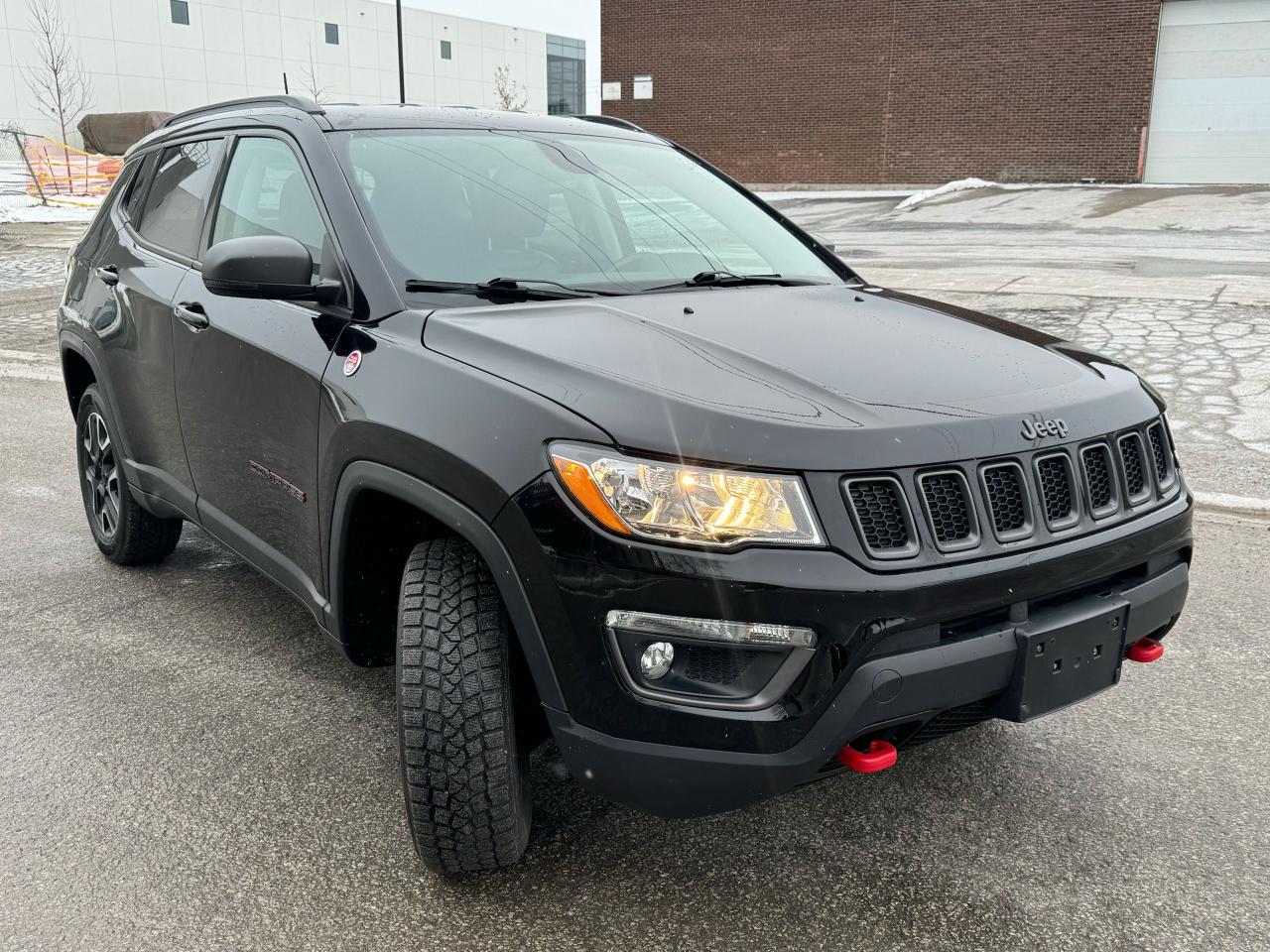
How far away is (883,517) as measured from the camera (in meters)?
1.99

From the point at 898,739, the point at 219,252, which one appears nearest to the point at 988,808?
the point at 898,739

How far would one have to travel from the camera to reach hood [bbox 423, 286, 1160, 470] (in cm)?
199

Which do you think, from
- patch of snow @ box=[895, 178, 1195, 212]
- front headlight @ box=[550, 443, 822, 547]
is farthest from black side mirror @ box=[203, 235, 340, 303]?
patch of snow @ box=[895, 178, 1195, 212]

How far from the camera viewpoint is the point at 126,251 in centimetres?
400

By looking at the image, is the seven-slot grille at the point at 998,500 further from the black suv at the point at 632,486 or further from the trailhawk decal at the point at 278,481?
the trailhawk decal at the point at 278,481

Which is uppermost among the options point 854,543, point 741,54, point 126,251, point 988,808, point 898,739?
point 741,54

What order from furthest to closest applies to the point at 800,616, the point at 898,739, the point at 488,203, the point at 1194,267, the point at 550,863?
the point at 1194,267 → the point at 488,203 → the point at 550,863 → the point at 898,739 → the point at 800,616

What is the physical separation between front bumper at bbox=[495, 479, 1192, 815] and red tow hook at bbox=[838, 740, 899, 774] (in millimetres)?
37

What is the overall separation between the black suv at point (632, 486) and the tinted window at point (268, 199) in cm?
2

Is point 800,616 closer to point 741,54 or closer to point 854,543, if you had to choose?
point 854,543

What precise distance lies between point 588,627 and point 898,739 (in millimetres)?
653

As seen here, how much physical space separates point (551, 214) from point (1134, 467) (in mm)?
1685

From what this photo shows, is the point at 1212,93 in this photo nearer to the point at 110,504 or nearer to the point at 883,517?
the point at 110,504

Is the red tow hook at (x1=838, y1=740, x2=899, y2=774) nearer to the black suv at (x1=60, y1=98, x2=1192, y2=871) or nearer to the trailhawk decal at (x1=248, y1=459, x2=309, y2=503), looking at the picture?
the black suv at (x1=60, y1=98, x2=1192, y2=871)
